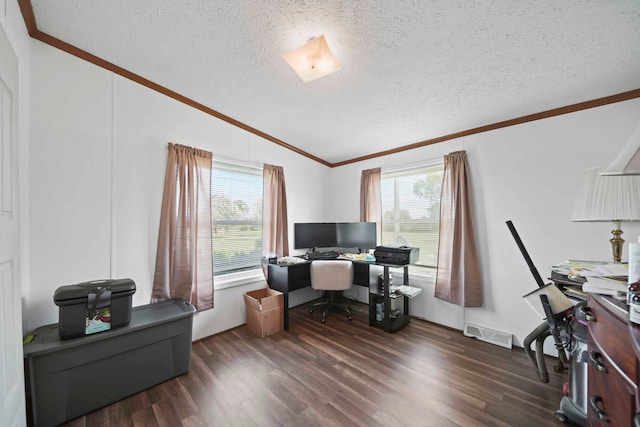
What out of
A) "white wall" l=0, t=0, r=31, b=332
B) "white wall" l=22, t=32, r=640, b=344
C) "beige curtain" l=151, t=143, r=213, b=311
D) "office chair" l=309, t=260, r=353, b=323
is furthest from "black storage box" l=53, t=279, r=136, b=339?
"office chair" l=309, t=260, r=353, b=323

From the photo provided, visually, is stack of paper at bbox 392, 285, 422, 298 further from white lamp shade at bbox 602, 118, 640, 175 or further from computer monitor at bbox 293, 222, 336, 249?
white lamp shade at bbox 602, 118, 640, 175

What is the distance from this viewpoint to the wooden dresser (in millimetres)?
710

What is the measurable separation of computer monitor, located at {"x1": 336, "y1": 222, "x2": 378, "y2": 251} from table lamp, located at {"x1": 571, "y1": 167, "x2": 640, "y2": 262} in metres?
1.99

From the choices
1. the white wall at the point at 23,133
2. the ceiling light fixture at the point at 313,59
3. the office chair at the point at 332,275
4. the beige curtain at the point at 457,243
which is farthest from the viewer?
the office chair at the point at 332,275

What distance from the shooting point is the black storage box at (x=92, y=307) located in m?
1.54

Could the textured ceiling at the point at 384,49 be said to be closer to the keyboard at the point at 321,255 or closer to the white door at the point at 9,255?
the white door at the point at 9,255

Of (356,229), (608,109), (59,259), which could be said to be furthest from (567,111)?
(59,259)

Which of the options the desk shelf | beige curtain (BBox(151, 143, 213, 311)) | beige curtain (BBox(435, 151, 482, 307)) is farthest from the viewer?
the desk shelf

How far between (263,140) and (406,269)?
257cm

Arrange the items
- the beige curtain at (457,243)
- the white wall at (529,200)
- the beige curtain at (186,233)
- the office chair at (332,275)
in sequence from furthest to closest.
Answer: the office chair at (332,275), the beige curtain at (457,243), the beige curtain at (186,233), the white wall at (529,200)

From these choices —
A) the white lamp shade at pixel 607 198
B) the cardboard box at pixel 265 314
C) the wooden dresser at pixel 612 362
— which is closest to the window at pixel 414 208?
the white lamp shade at pixel 607 198

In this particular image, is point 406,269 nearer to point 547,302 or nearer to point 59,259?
point 547,302

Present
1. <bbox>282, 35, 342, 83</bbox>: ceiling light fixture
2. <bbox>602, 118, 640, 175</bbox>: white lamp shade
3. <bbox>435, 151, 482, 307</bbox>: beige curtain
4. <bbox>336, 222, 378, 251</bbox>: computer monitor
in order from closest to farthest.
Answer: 1. <bbox>602, 118, 640, 175</bbox>: white lamp shade
2. <bbox>282, 35, 342, 83</bbox>: ceiling light fixture
3. <bbox>435, 151, 482, 307</bbox>: beige curtain
4. <bbox>336, 222, 378, 251</bbox>: computer monitor

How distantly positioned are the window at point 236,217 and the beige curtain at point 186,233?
19 cm
